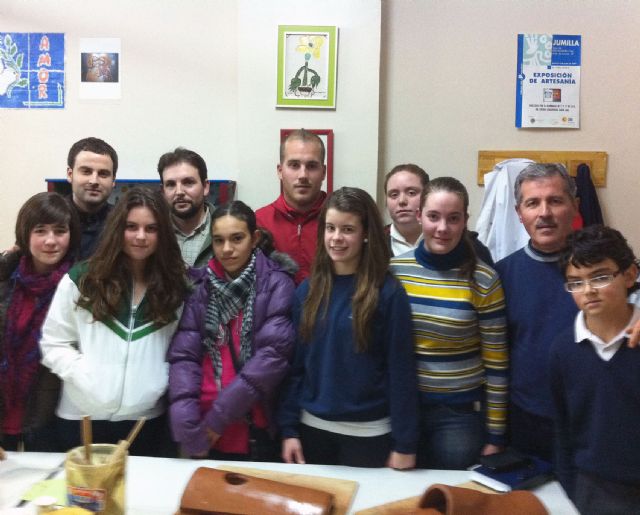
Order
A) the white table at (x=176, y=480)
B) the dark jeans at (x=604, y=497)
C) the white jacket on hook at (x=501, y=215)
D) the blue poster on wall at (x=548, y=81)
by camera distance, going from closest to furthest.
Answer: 1. the white table at (x=176, y=480)
2. the dark jeans at (x=604, y=497)
3. the white jacket on hook at (x=501, y=215)
4. the blue poster on wall at (x=548, y=81)

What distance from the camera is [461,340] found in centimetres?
175

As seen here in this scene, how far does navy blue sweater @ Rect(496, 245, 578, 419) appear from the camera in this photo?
172cm

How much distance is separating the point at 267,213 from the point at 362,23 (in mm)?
1279

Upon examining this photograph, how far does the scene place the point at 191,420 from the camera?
167cm

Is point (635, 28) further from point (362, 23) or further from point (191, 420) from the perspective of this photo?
point (191, 420)

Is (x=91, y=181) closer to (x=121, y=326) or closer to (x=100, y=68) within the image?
(x=121, y=326)

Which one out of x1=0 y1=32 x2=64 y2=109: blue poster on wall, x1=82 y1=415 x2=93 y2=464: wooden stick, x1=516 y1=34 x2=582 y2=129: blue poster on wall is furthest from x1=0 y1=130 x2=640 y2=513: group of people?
x1=0 y1=32 x2=64 y2=109: blue poster on wall

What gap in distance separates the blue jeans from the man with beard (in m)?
1.12

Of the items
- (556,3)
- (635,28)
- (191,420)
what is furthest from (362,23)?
(191,420)

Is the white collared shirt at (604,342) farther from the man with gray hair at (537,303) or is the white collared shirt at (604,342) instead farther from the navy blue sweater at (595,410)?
the man with gray hair at (537,303)

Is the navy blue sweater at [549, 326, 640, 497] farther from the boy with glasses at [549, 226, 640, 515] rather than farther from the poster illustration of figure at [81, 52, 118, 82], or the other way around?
the poster illustration of figure at [81, 52, 118, 82]

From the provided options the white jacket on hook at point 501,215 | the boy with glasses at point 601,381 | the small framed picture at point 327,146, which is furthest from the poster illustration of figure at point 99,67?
the boy with glasses at point 601,381

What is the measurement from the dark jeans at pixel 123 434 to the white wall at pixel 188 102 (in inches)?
61.6

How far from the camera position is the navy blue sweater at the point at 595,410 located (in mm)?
1435
